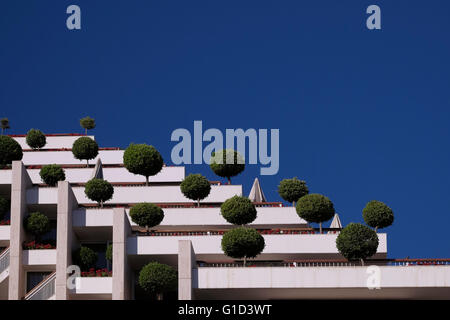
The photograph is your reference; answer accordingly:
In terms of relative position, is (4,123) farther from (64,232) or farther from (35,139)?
(64,232)

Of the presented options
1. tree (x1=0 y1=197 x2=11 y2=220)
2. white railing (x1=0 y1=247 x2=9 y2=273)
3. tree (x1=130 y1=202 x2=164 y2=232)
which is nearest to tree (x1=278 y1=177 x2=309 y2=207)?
tree (x1=130 y1=202 x2=164 y2=232)

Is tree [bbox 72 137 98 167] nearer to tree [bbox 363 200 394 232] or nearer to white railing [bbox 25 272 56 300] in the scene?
white railing [bbox 25 272 56 300]

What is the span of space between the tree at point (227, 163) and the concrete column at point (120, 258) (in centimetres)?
1173

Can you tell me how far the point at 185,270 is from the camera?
51000 millimetres

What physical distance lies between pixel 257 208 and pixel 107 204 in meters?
9.26

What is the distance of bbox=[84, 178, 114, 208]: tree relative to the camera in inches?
2360

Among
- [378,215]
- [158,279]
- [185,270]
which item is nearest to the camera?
[185,270]

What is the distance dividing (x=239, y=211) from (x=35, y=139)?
24.3 meters

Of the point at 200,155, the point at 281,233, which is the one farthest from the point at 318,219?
the point at 200,155

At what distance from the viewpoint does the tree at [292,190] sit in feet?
204

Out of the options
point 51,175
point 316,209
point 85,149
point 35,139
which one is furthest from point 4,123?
point 316,209

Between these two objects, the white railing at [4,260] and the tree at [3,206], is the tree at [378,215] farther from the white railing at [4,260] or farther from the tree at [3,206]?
the tree at [3,206]

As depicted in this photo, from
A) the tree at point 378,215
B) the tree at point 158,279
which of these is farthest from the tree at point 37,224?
the tree at point 378,215
